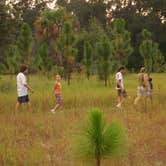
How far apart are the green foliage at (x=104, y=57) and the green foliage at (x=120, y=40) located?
20.2ft

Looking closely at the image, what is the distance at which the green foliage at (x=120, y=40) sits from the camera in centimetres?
3739

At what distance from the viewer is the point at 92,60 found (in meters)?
35.6

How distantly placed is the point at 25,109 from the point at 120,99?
343 centimetres

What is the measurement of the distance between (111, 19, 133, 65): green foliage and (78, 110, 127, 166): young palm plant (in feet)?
103

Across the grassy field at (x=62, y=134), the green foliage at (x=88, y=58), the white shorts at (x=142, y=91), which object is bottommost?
the grassy field at (x=62, y=134)

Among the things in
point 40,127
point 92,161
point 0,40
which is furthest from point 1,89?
point 92,161

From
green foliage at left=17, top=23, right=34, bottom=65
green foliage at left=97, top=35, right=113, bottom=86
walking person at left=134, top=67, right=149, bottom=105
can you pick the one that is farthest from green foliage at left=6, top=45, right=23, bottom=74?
walking person at left=134, top=67, right=149, bottom=105

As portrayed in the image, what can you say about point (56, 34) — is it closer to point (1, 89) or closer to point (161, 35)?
point (161, 35)

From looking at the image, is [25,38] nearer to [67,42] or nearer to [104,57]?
[67,42]

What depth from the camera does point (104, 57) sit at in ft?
98.5

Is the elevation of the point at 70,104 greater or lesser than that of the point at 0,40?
lesser

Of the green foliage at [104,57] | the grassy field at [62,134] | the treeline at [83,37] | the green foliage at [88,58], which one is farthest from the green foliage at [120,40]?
the grassy field at [62,134]

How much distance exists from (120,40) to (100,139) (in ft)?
111

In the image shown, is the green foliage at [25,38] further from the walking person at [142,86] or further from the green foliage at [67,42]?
the walking person at [142,86]
